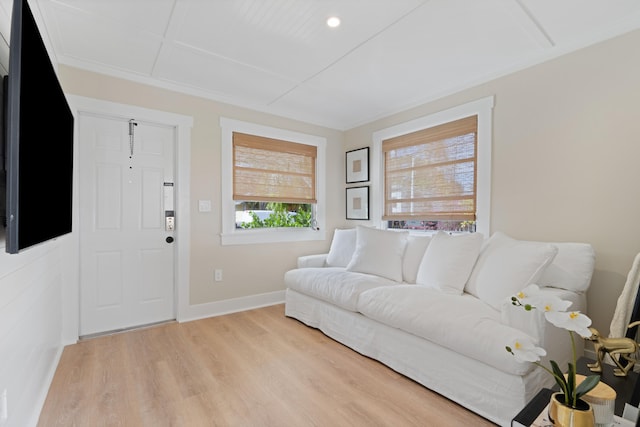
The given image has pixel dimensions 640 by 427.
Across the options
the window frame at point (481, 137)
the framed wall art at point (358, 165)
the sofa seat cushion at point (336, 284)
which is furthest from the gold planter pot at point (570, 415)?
the framed wall art at point (358, 165)

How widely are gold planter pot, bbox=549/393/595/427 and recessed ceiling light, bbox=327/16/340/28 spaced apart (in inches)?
90.2

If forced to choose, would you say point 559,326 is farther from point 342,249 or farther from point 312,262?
point 312,262

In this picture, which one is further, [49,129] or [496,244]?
[496,244]

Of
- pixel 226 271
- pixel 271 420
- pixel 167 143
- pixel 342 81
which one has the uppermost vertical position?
pixel 342 81

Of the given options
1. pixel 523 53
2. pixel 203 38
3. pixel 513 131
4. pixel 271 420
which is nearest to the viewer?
pixel 271 420

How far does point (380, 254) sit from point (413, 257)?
32 cm

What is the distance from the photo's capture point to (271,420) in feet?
5.63

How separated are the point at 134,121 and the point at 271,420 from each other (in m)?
2.86

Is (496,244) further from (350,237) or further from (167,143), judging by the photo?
(167,143)

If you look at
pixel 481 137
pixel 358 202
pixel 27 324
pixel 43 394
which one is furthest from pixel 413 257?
pixel 43 394

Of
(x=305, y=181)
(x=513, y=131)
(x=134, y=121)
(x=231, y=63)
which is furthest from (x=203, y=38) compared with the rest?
(x=513, y=131)

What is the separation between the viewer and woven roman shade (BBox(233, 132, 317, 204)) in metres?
3.62

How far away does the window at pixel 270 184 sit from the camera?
11.6ft

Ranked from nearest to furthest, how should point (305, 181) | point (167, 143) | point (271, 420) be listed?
1. point (271, 420)
2. point (167, 143)
3. point (305, 181)
